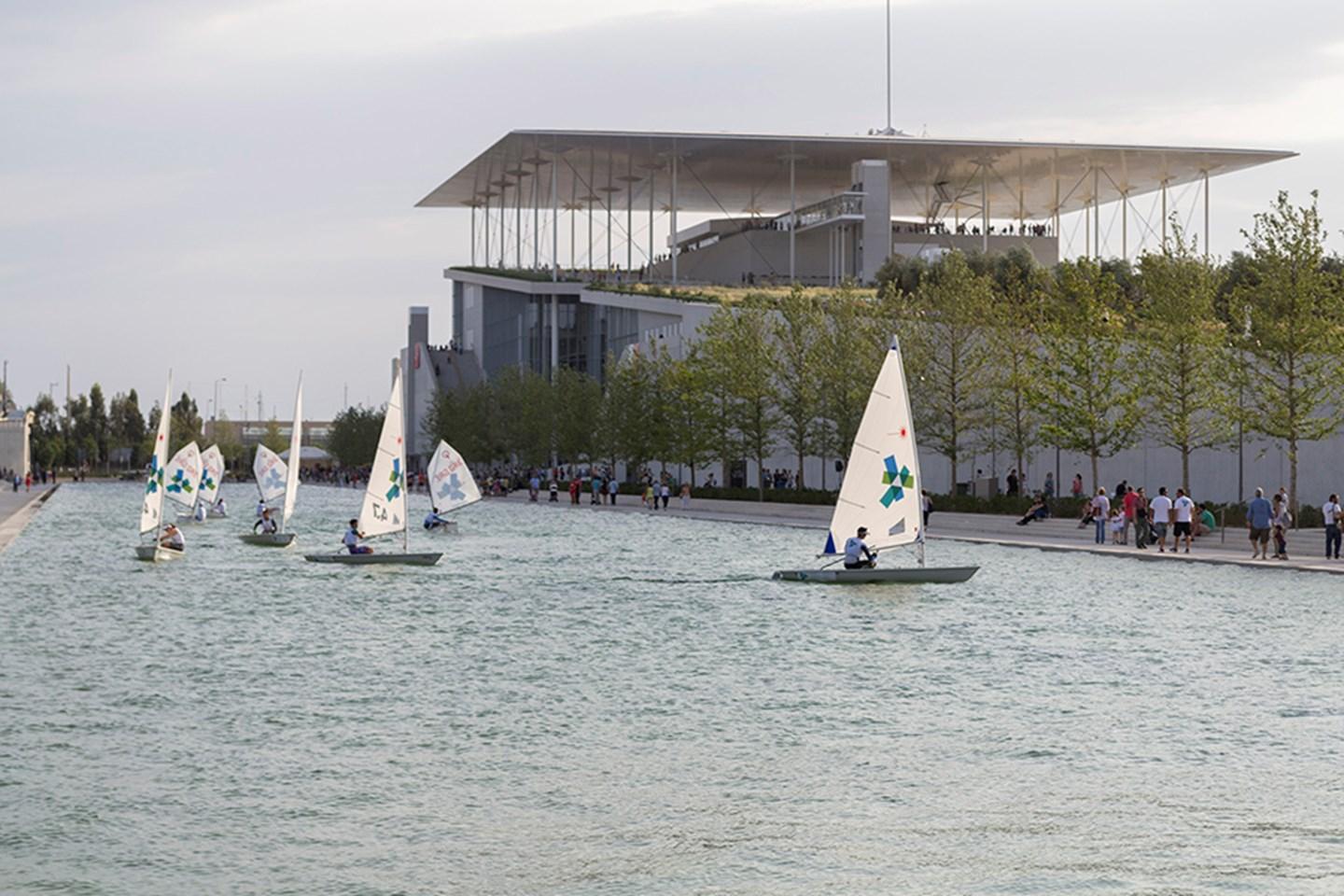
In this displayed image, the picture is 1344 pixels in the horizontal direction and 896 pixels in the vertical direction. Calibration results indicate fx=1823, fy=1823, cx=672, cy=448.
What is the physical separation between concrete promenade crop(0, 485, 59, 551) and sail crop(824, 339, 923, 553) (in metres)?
26.8

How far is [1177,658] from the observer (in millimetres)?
25906

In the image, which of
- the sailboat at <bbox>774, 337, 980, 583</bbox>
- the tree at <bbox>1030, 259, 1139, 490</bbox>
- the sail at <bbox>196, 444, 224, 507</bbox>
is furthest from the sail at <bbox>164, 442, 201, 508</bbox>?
the sailboat at <bbox>774, 337, 980, 583</bbox>

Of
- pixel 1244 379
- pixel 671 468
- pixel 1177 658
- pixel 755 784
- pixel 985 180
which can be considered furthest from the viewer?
pixel 985 180

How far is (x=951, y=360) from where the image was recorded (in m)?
64.2

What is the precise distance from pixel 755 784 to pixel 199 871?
5480 millimetres

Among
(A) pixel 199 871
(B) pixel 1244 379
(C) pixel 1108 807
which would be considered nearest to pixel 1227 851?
(C) pixel 1108 807

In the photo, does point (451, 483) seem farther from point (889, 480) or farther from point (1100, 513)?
point (889, 480)

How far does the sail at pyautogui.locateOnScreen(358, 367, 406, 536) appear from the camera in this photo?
42022 millimetres

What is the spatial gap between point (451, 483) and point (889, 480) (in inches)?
1187

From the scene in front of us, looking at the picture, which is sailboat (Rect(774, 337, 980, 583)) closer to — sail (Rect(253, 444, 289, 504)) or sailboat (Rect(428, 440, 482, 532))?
sailboat (Rect(428, 440, 482, 532))

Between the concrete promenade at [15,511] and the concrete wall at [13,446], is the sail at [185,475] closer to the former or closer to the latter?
the concrete promenade at [15,511]

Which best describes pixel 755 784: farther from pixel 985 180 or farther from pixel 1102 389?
pixel 985 180

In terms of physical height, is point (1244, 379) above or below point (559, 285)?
below

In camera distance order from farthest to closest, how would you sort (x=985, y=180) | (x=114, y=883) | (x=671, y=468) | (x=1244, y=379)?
(x=985, y=180) → (x=671, y=468) → (x=1244, y=379) → (x=114, y=883)
